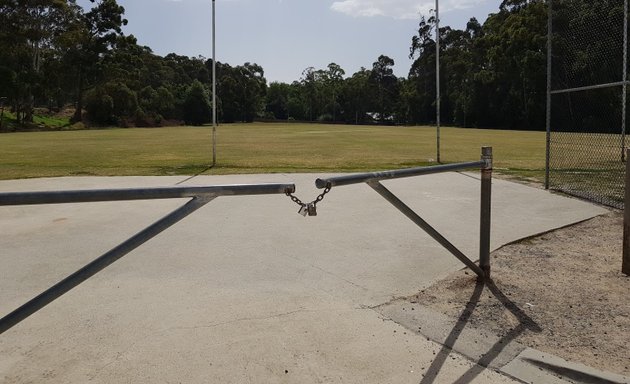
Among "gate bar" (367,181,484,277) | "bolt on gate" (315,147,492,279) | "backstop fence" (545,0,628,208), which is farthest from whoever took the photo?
"backstop fence" (545,0,628,208)

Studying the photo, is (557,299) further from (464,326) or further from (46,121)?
(46,121)

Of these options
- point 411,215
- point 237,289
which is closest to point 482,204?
point 411,215

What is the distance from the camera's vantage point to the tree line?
210 feet

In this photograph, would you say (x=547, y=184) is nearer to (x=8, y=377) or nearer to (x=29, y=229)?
(x=29, y=229)

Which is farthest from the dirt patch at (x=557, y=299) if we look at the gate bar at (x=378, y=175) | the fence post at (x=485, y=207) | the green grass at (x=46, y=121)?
the green grass at (x=46, y=121)

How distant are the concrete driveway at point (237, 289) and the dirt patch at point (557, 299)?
41 cm

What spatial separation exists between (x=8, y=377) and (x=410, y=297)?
2.84m

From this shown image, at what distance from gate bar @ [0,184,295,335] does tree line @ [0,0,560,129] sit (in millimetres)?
49061

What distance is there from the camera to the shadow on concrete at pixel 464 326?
308 centimetres

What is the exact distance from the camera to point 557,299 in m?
4.28

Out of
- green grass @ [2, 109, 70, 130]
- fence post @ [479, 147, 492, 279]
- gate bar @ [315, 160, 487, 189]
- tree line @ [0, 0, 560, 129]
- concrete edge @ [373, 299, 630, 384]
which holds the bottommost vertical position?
concrete edge @ [373, 299, 630, 384]

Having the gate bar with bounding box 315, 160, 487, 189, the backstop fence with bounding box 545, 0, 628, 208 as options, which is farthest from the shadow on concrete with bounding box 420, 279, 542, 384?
the backstop fence with bounding box 545, 0, 628, 208

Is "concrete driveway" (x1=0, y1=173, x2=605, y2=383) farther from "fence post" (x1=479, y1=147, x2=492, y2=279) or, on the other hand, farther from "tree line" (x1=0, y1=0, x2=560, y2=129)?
"tree line" (x1=0, y1=0, x2=560, y2=129)

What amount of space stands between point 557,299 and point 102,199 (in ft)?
11.7
